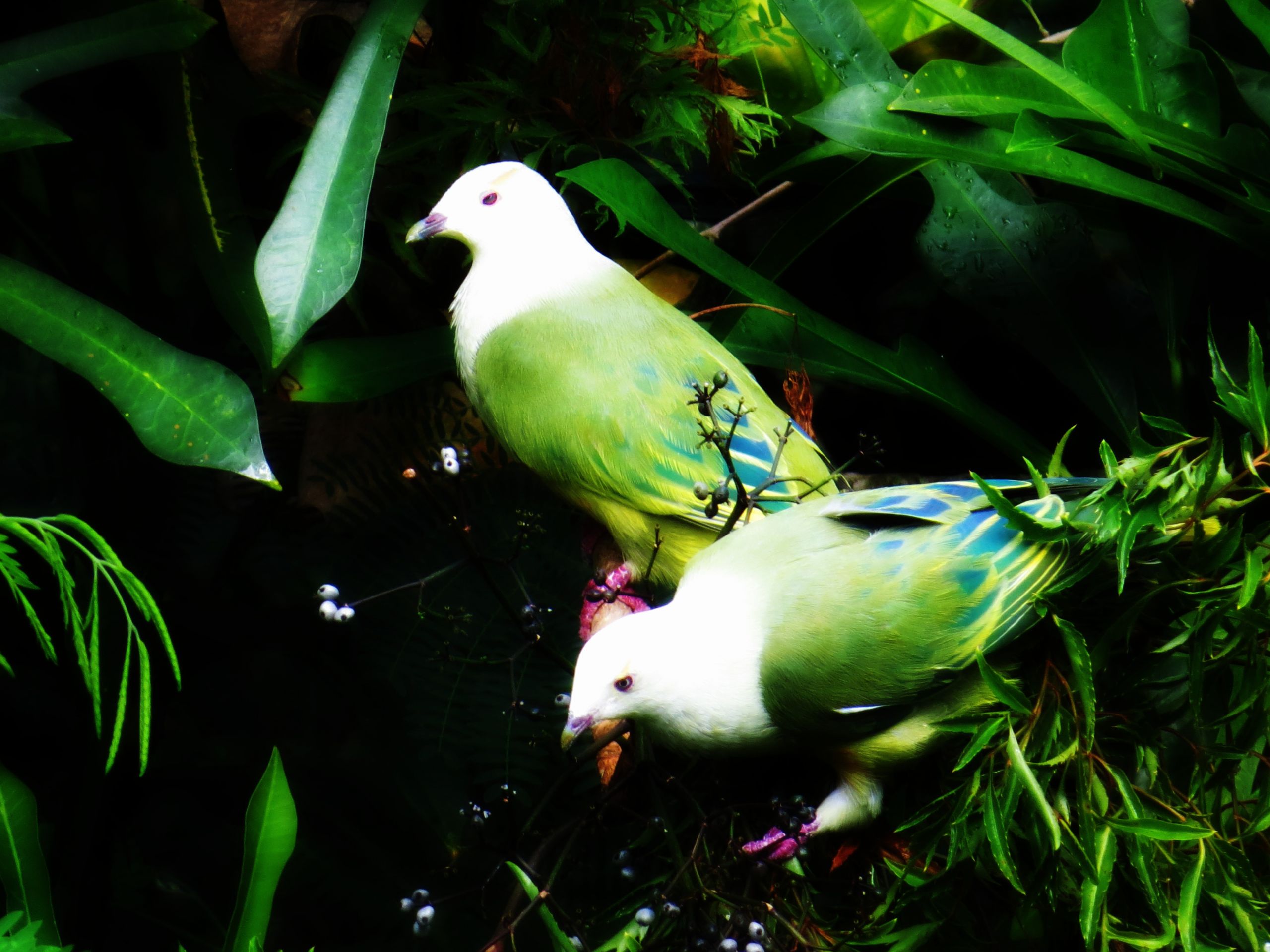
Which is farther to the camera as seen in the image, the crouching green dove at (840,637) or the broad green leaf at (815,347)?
the broad green leaf at (815,347)

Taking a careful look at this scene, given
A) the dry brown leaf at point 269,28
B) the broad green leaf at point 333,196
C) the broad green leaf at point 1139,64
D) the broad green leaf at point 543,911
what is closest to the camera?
the broad green leaf at point 543,911

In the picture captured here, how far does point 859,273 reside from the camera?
1.19m

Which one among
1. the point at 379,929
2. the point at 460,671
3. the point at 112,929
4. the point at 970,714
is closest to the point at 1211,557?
the point at 970,714

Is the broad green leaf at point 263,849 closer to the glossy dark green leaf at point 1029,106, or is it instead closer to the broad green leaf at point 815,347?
the broad green leaf at point 815,347

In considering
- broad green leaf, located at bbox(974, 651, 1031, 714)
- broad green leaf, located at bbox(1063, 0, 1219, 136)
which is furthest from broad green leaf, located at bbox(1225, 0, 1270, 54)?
broad green leaf, located at bbox(974, 651, 1031, 714)

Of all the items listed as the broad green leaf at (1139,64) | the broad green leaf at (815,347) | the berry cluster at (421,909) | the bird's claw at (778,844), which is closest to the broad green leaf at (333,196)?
the broad green leaf at (815,347)

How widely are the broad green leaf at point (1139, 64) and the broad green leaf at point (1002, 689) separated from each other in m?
0.59

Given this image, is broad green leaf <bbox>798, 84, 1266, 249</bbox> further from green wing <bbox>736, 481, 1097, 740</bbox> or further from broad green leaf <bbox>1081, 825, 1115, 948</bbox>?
broad green leaf <bbox>1081, 825, 1115, 948</bbox>

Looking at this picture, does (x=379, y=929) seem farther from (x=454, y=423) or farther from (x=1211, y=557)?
(x=1211, y=557)

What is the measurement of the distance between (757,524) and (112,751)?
1.73ft

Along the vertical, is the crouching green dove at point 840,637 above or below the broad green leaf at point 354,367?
below

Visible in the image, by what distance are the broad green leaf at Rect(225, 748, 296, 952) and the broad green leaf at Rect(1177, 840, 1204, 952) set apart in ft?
2.24

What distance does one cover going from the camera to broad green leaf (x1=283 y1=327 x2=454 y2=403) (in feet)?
3.18

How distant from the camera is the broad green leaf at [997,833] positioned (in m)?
0.64
